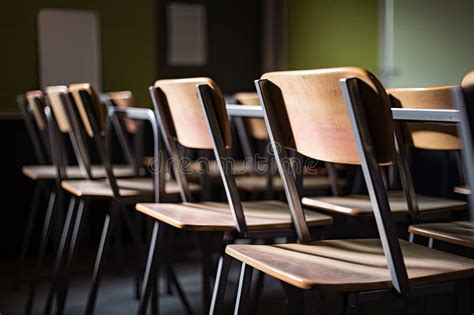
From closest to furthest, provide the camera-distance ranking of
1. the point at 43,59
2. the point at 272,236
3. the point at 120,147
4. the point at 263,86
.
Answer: the point at 263,86
the point at 272,236
the point at 120,147
the point at 43,59

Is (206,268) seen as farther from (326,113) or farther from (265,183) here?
(265,183)

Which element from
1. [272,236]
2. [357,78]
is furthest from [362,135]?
[272,236]

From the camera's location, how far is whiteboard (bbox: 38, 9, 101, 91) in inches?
205

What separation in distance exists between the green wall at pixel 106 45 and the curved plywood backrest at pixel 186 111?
3012 mm

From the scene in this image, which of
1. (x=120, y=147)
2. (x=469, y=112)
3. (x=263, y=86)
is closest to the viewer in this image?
(x=469, y=112)

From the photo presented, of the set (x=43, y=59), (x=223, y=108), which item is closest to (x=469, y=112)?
(x=223, y=108)

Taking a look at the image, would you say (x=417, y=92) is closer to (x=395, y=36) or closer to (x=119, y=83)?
(x=119, y=83)

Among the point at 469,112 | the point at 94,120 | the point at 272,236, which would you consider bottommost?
the point at 272,236

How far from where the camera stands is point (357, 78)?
1.29 m

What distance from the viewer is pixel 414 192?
2287mm

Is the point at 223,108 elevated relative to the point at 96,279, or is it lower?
elevated

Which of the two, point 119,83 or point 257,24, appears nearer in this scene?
point 119,83

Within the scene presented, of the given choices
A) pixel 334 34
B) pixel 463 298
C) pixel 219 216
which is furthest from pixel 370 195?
pixel 334 34

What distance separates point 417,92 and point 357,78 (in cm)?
105
